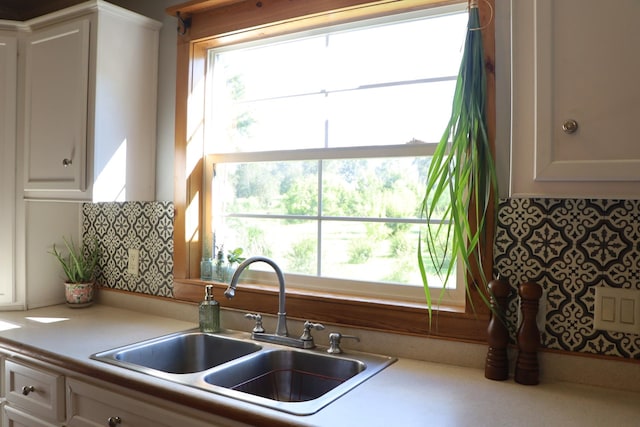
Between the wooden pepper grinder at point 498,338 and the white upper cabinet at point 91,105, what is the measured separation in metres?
1.53

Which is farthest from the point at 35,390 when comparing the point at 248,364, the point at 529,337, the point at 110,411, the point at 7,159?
the point at 529,337

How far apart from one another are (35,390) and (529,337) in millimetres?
1588

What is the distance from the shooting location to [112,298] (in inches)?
98.6

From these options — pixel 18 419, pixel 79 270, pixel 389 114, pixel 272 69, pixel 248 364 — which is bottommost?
pixel 18 419

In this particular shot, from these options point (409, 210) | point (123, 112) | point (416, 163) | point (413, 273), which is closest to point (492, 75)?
point (416, 163)

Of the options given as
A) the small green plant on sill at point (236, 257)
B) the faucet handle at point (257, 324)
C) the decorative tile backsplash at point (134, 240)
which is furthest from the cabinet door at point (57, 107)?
the faucet handle at point (257, 324)

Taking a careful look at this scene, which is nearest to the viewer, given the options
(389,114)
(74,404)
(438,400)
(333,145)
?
(438,400)

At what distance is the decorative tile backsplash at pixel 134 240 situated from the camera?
2311mm

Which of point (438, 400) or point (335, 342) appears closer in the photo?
point (438, 400)

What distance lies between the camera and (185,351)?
6.48 ft

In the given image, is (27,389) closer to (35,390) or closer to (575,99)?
(35,390)

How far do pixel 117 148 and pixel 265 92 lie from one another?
2.15ft

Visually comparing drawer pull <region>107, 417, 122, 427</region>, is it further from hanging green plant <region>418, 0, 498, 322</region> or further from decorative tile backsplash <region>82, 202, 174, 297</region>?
hanging green plant <region>418, 0, 498, 322</region>

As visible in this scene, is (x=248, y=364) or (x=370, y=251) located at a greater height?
(x=370, y=251)
